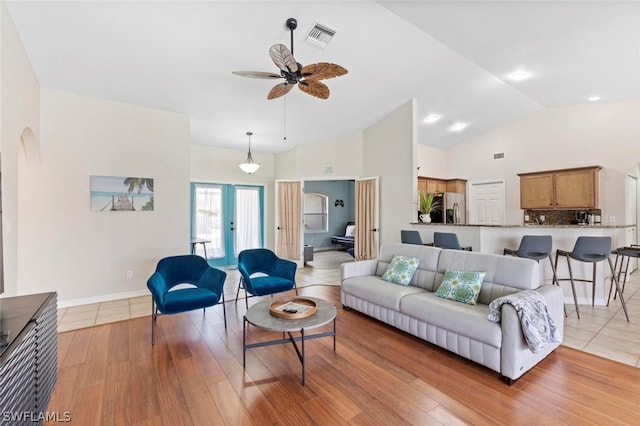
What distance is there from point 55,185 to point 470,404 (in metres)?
5.33

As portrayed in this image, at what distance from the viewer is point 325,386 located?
226 cm

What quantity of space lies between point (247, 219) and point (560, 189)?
6.90 metres

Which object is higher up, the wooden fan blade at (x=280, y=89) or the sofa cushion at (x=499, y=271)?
the wooden fan blade at (x=280, y=89)

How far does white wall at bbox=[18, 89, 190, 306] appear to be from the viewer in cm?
394

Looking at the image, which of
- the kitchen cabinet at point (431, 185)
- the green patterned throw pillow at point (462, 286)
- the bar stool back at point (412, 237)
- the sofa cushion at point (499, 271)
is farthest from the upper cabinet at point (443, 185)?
the green patterned throw pillow at point (462, 286)

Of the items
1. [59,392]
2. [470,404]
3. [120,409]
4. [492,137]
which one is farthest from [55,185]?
[492,137]

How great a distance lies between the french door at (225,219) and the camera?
22.2 ft

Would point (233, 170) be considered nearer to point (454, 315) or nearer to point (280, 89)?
point (280, 89)

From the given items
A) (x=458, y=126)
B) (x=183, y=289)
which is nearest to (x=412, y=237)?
(x=458, y=126)

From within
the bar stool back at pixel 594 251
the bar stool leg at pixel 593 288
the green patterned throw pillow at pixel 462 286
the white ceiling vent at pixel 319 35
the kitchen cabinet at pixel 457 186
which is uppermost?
the white ceiling vent at pixel 319 35

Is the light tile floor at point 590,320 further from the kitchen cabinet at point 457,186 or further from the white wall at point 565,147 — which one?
the kitchen cabinet at point 457,186

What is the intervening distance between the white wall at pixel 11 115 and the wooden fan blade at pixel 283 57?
2.37 meters

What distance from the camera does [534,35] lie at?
345 cm

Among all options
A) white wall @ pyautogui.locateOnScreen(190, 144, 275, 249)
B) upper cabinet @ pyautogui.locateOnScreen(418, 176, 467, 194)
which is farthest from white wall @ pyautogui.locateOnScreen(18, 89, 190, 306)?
upper cabinet @ pyautogui.locateOnScreen(418, 176, 467, 194)
